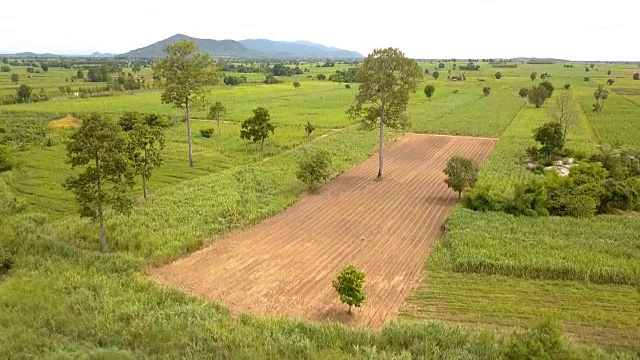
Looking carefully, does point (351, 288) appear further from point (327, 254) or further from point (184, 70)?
point (184, 70)

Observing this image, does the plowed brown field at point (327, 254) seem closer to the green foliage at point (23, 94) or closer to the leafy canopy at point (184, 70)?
the leafy canopy at point (184, 70)

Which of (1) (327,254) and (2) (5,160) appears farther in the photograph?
(2) (5,160)

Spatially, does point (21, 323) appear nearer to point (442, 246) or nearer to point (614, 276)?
point (442, 246)

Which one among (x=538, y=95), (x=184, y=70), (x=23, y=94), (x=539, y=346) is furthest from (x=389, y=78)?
(x=23, y=94)

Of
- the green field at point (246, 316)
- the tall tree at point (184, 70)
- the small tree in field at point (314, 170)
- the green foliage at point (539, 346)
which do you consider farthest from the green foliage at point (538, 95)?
the green foliage at point (539, 346)

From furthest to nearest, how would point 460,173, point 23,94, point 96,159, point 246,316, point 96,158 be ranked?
point 23,94 → point 460,173 → point 96,159 → point 96,158 → point 246,316

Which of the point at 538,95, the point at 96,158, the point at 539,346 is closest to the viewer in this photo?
the point at 539,346

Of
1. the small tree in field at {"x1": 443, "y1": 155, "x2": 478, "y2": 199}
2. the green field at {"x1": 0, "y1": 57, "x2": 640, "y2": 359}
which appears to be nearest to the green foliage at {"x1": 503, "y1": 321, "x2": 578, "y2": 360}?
the green field at {"x1": 0, "y1": 57, "x2": 640, "y2": 359}

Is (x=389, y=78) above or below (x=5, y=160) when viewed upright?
above
